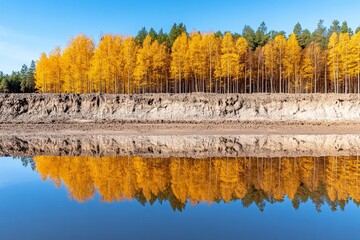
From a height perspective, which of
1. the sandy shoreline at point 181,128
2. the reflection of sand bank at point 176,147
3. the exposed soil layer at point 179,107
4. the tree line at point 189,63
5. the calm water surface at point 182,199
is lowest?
the calm water surface at point 182,199

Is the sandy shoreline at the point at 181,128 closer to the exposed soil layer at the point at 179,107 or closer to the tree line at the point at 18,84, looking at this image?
the exposed soil layer at the point at 179,107

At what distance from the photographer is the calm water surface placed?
30.5 ft

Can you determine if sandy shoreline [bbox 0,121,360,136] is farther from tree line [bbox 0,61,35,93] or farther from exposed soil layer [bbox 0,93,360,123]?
tree line [bbox 0,61,35,93]

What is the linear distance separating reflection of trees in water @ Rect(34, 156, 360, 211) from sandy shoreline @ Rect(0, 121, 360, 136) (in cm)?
1585

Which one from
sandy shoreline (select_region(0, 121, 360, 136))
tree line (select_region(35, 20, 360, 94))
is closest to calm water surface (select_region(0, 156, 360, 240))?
sandy shoreline (select_region(0, 121, 360, 136))

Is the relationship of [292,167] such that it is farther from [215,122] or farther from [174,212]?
[215,122]

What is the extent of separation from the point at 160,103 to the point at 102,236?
124 feet

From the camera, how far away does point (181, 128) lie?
38.8m

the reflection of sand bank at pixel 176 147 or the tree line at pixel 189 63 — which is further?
the tree line at pixel 189 63

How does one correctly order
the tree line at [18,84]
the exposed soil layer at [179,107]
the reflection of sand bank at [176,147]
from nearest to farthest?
the reflection of sand bank at [176,147] → the exposed soil layer at [179,107] → the tree line at [18,84]

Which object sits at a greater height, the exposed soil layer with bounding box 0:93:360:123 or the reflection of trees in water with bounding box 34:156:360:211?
the exposed soil layer with bounding box 0:93:360:123

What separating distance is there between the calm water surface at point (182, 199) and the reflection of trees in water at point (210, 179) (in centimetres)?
4

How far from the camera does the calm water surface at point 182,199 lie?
30.5 ft

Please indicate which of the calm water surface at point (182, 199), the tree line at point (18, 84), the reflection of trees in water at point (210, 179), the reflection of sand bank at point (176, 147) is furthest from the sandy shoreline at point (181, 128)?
the tree line at point (18, 84)
